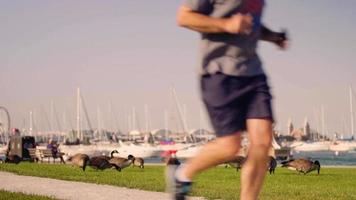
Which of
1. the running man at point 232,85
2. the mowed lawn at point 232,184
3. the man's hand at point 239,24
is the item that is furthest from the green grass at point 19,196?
the man's hand at point 239,24

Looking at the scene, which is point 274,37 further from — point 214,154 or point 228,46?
point 214,154

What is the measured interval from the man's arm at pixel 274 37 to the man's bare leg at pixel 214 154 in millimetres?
892

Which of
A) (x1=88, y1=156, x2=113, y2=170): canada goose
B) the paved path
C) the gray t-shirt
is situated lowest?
→ the paved path

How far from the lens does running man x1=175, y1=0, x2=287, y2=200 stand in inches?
188

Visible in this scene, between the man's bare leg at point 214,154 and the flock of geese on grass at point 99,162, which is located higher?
the man's bare leg at point 214,154

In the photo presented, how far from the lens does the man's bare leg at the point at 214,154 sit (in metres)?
4.85

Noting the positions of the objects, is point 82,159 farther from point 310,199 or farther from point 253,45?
point 253,45

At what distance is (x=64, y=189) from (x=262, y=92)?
27.3 ft

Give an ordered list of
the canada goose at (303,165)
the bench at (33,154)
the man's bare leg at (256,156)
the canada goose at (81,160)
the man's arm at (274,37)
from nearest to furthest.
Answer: the man's bare leg at (256,156)
the man's arm at (274,37)
the canada goose at (303,165)
the canada goose at (81,160)
the bench at (33,154)

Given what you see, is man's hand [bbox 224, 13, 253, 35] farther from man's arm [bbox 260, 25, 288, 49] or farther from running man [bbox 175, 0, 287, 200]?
man's arm [bbox 260, 25, 288, 49]

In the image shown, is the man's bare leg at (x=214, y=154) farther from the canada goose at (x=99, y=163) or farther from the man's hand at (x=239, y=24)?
the canada goose at (x=99, y=163)

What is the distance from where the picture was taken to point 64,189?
492 inches

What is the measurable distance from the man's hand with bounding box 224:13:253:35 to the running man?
0.02 meters

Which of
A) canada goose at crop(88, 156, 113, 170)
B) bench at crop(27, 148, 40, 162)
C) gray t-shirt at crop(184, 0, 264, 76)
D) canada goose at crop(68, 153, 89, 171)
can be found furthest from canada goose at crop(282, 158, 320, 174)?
gray t-shirt at crop(184, 0, 264, 76)
